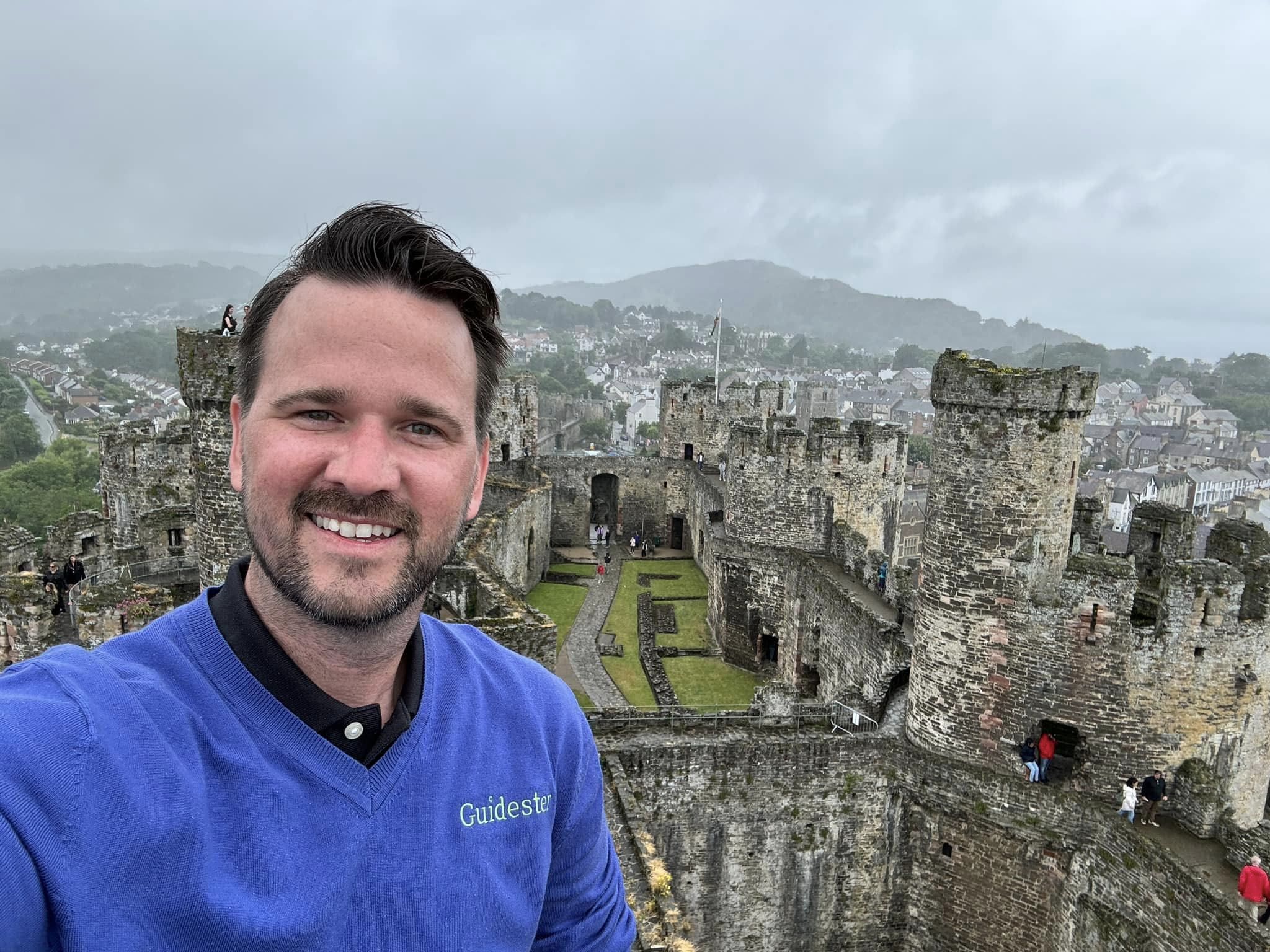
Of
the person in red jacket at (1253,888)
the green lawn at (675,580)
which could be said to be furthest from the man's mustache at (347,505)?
the green lawn at (675,580)

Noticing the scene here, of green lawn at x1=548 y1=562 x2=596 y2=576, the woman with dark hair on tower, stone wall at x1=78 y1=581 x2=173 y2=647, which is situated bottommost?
green lawn at x1=548 y1=562 x2=596 y2=576

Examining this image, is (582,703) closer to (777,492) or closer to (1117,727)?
(777,492)

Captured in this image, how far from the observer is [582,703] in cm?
2088

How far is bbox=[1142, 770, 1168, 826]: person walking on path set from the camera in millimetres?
13109

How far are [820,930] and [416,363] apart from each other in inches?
603

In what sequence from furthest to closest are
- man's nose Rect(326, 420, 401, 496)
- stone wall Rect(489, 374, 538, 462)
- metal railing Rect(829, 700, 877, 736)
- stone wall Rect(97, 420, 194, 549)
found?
1. stone wall Rect(489, 374, 538, 462)
2. stone wall Rect(97, 420, 194, 549)
3. metal railing Rect(829, 700, 877, 736)
4. man's nose Rect(326, 420, 401, 496)

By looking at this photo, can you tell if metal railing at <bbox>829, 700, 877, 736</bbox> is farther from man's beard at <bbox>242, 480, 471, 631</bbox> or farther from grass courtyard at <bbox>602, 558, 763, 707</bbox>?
man's beard at <bbox>242, 480, 471, 631</bbox>

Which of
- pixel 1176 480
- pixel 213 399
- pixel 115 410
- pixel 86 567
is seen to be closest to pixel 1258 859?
pixel 213 399

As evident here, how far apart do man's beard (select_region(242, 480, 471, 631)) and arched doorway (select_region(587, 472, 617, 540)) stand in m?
40.4

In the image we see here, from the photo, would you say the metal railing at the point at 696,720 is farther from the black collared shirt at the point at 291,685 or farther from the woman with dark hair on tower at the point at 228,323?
the black collared shirt at the point at 291,685

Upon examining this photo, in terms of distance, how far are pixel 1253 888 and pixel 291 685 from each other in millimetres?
13325

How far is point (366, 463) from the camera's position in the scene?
7.50ft

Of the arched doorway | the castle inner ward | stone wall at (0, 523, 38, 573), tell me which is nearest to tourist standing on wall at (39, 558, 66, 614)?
stone wall at (0, 523, 38, 573)

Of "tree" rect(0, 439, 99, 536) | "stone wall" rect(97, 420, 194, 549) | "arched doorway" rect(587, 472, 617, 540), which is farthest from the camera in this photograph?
"tree" rect(0, 439, 99, 536)
